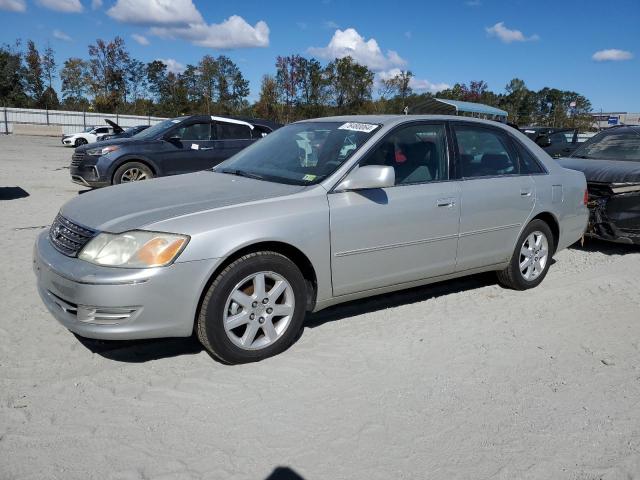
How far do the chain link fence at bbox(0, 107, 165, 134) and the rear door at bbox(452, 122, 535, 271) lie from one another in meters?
42.8

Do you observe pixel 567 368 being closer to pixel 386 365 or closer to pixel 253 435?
pixel 386 365

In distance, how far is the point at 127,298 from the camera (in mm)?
3174

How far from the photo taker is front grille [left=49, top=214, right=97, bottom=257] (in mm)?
3396

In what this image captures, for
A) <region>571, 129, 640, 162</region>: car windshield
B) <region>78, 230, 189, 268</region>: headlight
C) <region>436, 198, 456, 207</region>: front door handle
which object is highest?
<region>571, 129, 640, 162</region>: car windshield

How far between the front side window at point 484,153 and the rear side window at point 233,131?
21.6ft

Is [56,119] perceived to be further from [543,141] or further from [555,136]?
[543,141]

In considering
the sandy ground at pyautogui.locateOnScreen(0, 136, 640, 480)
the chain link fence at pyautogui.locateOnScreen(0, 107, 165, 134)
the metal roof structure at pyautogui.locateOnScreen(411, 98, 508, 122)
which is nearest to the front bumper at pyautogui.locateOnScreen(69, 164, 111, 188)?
the sandy ground at pyautogui.locateOnScreen(0, 136, 640, 480)

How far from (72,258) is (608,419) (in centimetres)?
330

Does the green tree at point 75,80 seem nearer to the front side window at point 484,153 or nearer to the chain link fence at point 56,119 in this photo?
the chain link fence at point 56,119

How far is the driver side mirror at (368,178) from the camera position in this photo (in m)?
3.84

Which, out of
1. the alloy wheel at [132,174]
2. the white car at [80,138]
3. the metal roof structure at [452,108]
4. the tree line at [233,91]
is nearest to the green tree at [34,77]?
the tree line at [233,91]

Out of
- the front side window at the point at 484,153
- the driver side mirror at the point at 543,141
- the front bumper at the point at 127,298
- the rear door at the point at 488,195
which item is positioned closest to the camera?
the front bumper at the point at 127,298

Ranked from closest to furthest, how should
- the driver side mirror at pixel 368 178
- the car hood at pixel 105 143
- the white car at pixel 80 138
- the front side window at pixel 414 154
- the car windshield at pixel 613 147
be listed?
the driver side mirror at pixel 368 178
the front side window at pixel 414 154
the car windshield at pixel 613 147
the car hood at pixel 105 143
the white car at pixel 80 138

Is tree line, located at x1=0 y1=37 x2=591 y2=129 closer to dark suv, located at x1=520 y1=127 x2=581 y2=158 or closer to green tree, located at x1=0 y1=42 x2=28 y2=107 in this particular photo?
green tree, located at x1=0 y1=42 x2=28 y2=107
